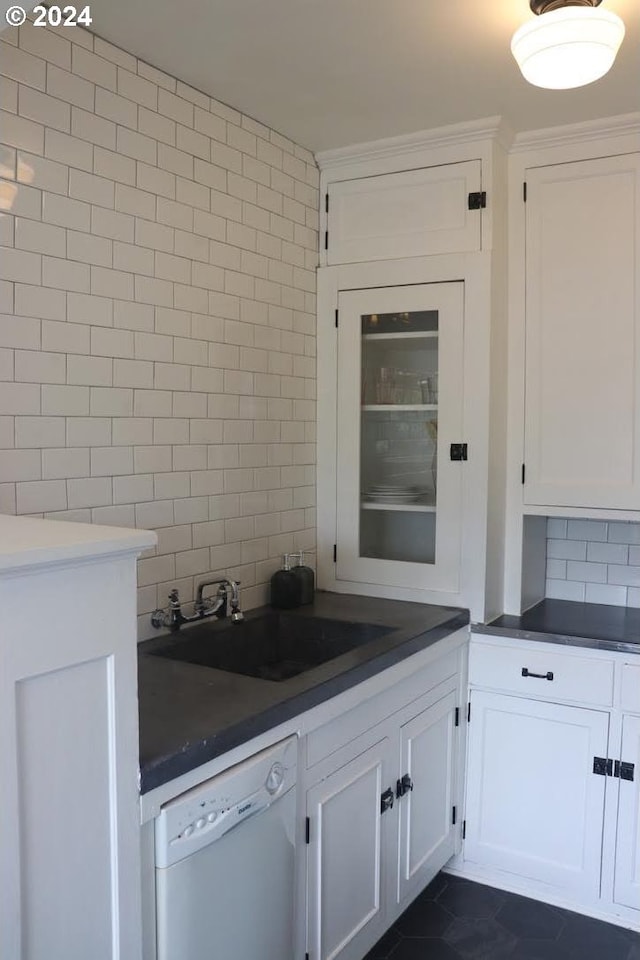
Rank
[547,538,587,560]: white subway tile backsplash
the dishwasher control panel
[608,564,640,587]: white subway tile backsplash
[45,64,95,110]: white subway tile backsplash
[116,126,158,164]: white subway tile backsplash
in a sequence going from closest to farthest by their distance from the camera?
1. the dishwasher control panel
2. [45,64,95,110]: white subway tile backsplash
3. [116,126,158,164]: white subway tile backsplash
4. [608,564,640,587]: white subway tile backsplash
5. [547,538,587,560]: white subway tile backsplash

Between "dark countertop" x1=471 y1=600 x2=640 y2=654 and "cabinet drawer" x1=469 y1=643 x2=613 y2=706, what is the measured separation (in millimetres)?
48

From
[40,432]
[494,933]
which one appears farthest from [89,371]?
[494,933]

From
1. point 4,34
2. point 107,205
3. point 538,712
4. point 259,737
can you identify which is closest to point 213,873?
point 259,737

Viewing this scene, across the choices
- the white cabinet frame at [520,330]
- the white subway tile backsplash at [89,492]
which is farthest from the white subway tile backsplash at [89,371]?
the white cabinet frame at [520,330]

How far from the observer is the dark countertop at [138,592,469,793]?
147 cm

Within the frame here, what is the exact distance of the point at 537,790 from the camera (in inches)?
102

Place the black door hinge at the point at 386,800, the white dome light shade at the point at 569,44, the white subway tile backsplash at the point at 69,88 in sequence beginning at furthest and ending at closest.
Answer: the black door hinge at the point at 386,800
the white subway tile backsplash at the point at 69,88
the white dome light shade at the point at 569,44

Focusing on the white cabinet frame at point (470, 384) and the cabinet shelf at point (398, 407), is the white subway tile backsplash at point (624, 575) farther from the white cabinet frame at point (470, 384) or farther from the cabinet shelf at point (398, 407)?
the cabinet shelf at point (398, 407)

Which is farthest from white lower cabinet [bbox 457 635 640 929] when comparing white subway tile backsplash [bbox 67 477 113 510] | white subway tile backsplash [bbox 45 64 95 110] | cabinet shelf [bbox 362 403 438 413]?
white subway tile backsplash [bbox 45 64 95 110]

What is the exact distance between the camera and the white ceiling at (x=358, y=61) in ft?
6.20

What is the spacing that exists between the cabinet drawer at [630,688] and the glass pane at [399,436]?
72 centimetres

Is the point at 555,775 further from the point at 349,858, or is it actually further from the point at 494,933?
the point at 349,858

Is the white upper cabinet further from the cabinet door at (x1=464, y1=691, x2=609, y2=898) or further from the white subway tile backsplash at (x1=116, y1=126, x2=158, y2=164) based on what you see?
the cabinet door at (x1=464, y1=691, x2=609, y2=898)

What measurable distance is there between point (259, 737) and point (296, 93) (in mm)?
1798
